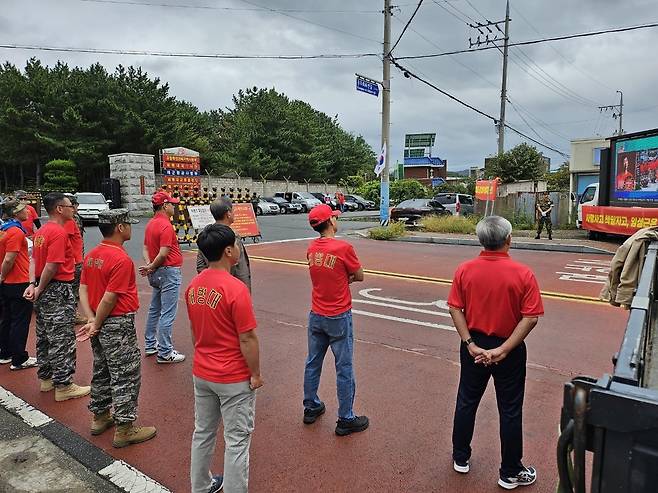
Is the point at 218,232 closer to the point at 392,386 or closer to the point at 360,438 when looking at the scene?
the point at 360,438

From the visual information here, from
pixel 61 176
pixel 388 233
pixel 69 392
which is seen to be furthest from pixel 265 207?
pixel 69 392

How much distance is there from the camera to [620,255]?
3.40 meters

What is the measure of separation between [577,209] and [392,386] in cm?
1706

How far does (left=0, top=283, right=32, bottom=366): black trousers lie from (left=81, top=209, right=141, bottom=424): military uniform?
6.06 feet

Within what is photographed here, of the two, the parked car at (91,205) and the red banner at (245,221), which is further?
the parked car at (91,205)

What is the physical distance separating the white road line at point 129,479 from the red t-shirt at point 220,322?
2.99ft

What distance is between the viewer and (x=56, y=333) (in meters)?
4.41

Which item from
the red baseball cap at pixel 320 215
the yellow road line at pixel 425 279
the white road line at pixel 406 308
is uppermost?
the red baseball cap at pixel 320 215

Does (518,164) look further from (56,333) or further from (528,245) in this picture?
(56,333)

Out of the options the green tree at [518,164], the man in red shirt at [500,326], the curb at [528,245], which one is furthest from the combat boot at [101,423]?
the green tree at [518,164]

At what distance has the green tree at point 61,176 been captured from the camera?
95.2 feet

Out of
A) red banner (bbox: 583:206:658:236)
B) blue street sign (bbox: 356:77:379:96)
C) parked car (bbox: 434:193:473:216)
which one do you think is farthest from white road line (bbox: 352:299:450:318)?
parked car (bbox: 434:193:473:216)

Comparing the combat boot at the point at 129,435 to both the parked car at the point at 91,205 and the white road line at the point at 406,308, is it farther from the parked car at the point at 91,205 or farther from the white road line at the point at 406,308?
the parked car at the point at 91,205

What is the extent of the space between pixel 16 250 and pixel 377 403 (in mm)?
3897
